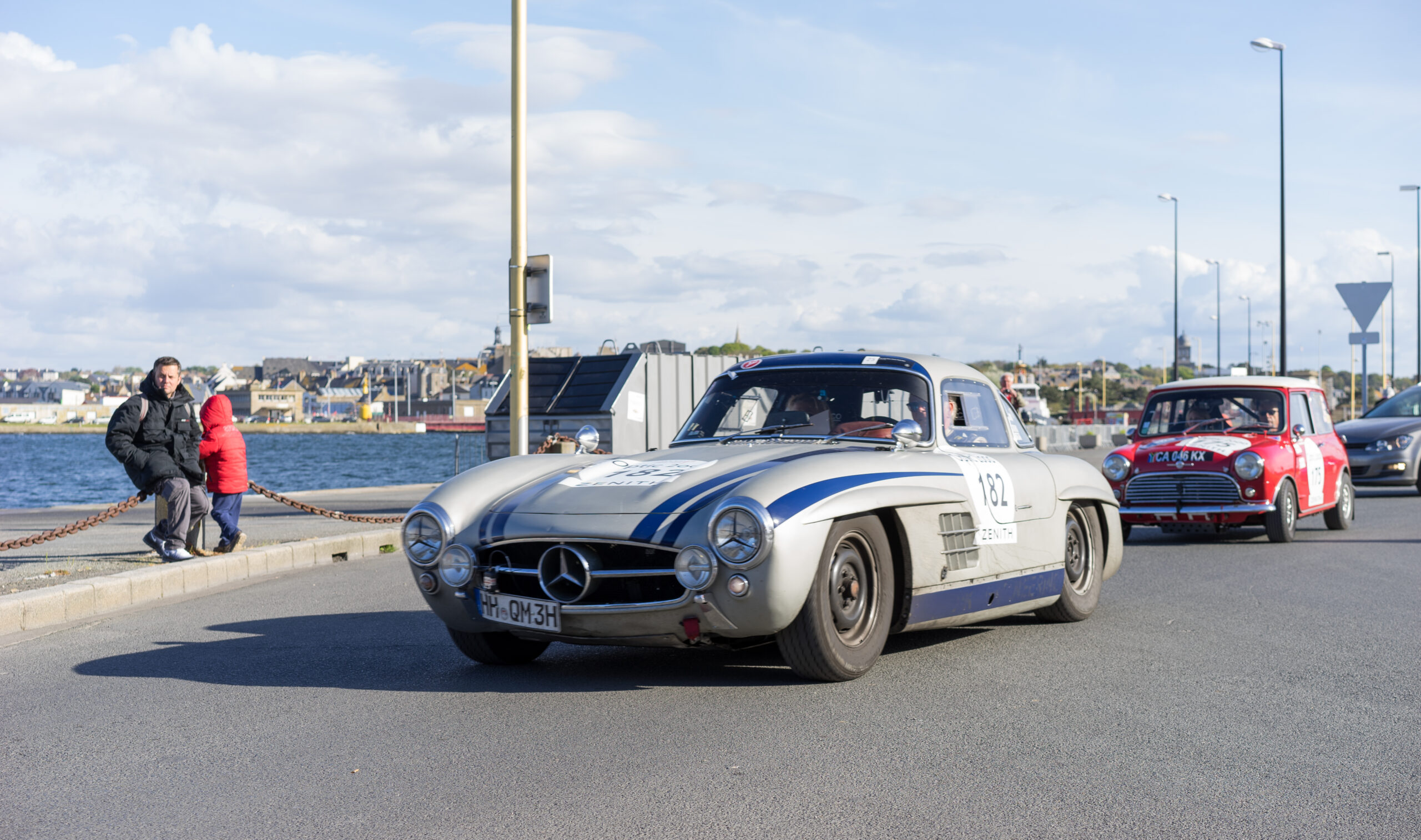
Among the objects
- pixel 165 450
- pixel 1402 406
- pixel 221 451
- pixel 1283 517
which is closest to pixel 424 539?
pixel 165 450

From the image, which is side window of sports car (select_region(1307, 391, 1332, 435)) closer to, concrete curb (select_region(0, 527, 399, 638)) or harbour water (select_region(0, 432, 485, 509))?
concrete curb (select_region(0, 527, 399, 638))

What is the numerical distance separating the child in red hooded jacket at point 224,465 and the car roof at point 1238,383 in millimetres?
8876

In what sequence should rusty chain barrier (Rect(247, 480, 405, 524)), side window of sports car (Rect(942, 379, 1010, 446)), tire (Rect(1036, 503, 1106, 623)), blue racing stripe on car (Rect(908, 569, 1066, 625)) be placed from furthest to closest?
rusty chain barrier (Rect(247, 480, 405, 524))
tire (Rect(1036, 503, 1106, 623))
side window of sports car (Rect(942, 379, 1010, 446))
blue racing stripe on car (Rect(908, 569, 1066, 625))

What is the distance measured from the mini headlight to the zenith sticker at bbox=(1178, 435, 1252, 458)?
817 cm

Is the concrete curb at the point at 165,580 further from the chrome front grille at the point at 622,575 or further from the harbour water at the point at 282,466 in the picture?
the harbour water at the point at 282,466

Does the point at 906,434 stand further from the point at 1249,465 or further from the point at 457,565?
the point at 1249,465

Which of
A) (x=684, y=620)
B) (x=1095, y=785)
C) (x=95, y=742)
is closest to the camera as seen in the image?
(x=1095, y=785)

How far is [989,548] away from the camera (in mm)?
6793

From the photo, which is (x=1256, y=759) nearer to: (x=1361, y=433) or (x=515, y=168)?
(x=515, y=168)

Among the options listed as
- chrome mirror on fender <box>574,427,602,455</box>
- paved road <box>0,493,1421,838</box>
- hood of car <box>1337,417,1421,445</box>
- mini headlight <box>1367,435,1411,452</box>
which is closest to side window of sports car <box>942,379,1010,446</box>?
paved road <box>0,493,1421,838</box>

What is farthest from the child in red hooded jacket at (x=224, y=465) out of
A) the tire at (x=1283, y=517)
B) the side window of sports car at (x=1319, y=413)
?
the side window of sports car at (x=1319, y=413)

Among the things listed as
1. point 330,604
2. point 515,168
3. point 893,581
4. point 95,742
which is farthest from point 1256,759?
point 515,168

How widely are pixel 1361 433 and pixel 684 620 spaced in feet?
58.3

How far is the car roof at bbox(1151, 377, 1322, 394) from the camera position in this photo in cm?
1366
